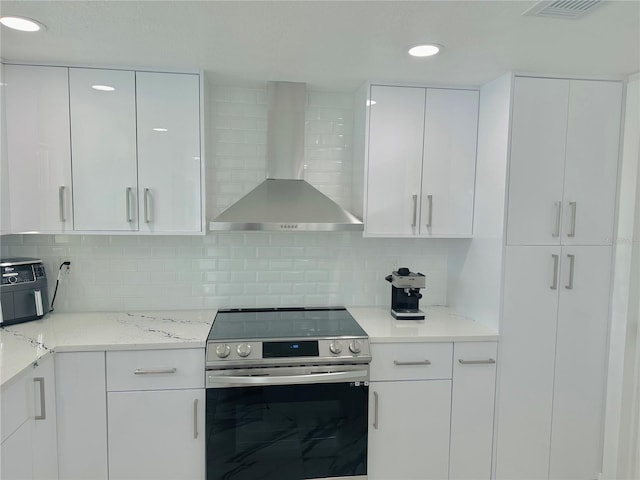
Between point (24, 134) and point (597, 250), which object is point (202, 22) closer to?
point (24, 134)

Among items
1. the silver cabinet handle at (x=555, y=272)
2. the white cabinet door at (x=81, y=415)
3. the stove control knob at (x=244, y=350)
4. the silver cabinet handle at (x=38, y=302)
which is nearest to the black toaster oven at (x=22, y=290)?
the silver cabinet handle at (x=38, y=302)

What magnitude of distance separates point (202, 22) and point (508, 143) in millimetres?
1657

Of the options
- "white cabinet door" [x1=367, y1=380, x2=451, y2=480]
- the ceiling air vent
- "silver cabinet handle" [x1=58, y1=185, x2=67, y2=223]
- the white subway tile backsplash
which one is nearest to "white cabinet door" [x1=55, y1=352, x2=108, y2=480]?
the white subway tile backsplash

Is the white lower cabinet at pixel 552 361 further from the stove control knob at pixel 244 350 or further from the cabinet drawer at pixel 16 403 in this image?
the cabinet drawer at pixel 16 403

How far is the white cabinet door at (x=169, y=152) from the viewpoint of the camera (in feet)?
7.56

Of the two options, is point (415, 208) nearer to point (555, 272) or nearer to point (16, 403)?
point (555, 272)

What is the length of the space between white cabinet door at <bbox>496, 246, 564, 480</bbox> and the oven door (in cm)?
83

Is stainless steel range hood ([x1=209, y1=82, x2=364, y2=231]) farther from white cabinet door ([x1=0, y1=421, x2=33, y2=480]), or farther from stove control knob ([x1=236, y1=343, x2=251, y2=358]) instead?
white cabinet door ([x1=0, y1=421, x2=33, y2=480])

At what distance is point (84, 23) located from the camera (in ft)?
5.53

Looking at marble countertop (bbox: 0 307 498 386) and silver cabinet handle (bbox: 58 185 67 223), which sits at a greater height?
silver cabinet handle (bbox: 58 185 67 223)

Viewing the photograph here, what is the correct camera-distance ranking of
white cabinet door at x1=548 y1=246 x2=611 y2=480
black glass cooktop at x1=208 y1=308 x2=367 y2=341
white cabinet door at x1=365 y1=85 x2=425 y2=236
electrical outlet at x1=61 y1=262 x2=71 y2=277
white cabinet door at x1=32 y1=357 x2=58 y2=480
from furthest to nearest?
electrical outlet at x1=61 y1=262 x2=71 y2=277 → white cabinet door at x1=365 y1=85 x2=425 y2=236 → white cabinet door at x1=548 y1=246 x2=611 y2=480 → black glass cooktop at x1=208 y1=308 x2=367 y2=341 → white cabinet door at x1=32 y1=357 x2=58 y2=480

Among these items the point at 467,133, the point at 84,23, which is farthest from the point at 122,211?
the point at 467,133

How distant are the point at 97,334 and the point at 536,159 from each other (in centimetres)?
256

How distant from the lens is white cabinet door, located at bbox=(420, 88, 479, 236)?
2525 millimetres
